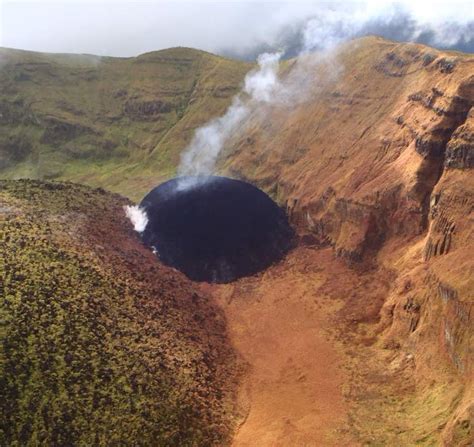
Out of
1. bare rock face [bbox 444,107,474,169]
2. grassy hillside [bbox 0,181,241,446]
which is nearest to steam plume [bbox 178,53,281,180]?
grassy hillside [bbox 0,181,241,446]

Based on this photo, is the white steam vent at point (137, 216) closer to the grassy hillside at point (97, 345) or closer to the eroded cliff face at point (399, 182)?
the grassy hillside at point (97, 345)

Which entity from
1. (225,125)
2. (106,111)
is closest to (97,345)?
(225,125)

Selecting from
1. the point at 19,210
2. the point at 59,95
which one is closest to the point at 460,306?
the point at 19,210

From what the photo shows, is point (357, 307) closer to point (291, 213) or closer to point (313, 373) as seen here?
point (313, 373)

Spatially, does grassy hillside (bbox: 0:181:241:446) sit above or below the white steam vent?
below

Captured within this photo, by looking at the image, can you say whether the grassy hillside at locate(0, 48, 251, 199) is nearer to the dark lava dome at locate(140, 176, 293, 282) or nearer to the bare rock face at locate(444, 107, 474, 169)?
the dark lava dome at locate(140, 176, 293, 282)

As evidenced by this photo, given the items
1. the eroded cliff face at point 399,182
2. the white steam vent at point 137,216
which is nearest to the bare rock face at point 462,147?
the eroded cliff face at point 399,182

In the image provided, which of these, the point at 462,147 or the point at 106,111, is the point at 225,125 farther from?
the point at 462,147
